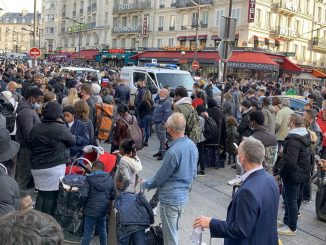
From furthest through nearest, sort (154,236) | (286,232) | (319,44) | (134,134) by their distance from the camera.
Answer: (319,44) → (134,134) → (286,232) → (154,236)

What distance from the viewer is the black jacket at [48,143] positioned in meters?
4.95

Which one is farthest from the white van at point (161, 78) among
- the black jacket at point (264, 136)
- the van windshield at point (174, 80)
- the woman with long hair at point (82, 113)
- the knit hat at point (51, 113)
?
the knit hat at point (51, 113)

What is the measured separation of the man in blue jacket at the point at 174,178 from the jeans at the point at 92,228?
0.78 metres

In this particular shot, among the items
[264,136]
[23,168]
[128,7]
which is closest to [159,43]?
[128,7]

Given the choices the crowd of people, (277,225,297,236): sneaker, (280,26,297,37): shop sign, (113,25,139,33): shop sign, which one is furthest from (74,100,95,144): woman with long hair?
(113,25,139,33): shop sign

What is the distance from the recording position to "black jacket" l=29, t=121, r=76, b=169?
4.95 metres

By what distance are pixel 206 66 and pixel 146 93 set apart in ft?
87.7

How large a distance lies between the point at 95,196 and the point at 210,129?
4.72 m

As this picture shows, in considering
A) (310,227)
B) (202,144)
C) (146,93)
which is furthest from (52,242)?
(146,93)

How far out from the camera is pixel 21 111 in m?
6.24

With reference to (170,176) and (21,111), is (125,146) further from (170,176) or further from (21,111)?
(21,111)

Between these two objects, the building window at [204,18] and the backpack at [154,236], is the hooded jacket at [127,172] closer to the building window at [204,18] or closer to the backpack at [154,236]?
the backpack at [154,236]

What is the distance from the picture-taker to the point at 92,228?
484 cm

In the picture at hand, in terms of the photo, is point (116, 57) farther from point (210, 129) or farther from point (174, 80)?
point (210, 129)
